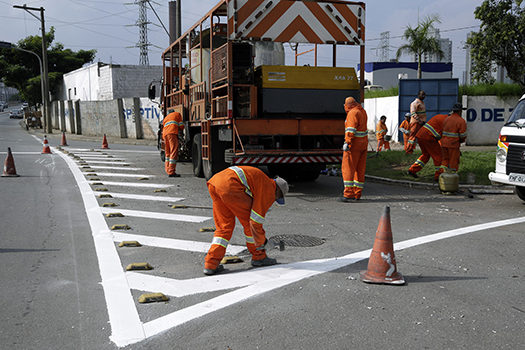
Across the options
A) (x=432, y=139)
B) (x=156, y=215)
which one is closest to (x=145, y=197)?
(x=156, y=215)

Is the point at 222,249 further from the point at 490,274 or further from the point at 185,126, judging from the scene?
the point at 185,126

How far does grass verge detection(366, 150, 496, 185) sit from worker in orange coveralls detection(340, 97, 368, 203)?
3162 mm

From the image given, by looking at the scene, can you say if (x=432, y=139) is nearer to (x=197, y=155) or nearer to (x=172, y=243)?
(x=197, y=155)

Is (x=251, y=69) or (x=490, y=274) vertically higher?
(x=251, y=69)

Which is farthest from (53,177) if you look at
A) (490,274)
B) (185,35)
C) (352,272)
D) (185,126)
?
(490,274)

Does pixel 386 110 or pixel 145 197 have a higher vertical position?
pixel 386 110

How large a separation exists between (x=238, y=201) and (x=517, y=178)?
6094mm

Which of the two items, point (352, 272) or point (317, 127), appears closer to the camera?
point (352, 272)

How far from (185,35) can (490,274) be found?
400 inches

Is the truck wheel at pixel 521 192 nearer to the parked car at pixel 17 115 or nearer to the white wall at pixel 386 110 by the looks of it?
the white wall at pixel 386 110

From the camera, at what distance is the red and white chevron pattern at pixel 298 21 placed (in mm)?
10500

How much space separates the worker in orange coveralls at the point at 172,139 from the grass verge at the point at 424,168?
16.2 ft

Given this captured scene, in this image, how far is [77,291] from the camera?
15.6ft

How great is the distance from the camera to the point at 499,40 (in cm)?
2294
